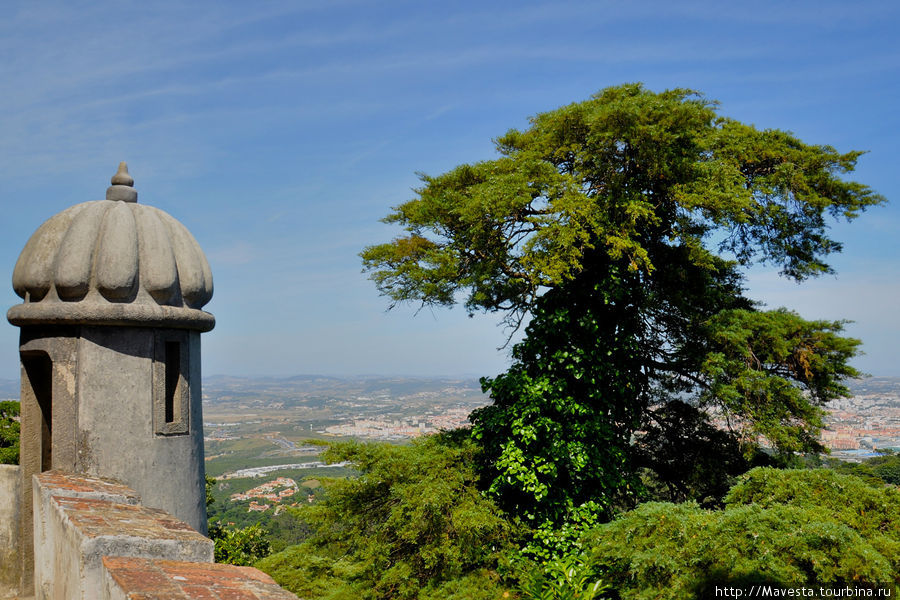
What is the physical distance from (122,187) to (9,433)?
863 cm

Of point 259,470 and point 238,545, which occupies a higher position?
point 238,545

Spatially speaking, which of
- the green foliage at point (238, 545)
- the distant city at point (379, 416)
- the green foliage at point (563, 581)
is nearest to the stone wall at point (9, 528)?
the distant city at point (379, 416)

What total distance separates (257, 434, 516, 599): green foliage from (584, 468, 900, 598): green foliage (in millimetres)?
1868

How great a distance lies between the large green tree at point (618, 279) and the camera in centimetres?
1047

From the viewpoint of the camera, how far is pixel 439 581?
955cm

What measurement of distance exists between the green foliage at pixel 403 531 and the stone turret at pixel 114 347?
409 cm

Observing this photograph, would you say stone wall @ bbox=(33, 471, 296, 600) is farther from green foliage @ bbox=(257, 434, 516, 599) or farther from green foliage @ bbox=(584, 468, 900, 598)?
green foliage @ bbox=(257, 434, 516, 599)

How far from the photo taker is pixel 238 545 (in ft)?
47.7

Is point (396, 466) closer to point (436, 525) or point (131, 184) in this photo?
point (436, 525)

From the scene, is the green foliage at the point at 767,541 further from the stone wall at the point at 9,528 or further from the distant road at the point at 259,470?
the distant road at the point at 259,470

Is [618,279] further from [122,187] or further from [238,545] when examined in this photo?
[238,545]

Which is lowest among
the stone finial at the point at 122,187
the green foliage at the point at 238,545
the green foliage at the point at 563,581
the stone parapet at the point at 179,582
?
the green foliage at the point at 238,545

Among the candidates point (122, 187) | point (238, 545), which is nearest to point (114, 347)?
point (122, 187)

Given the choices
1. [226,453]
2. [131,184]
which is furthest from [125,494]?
[226,453]
